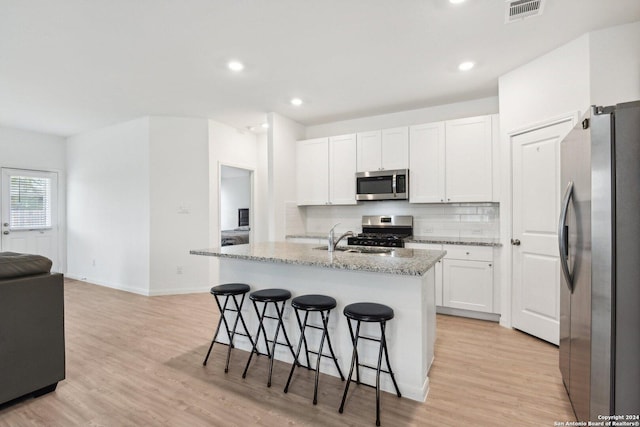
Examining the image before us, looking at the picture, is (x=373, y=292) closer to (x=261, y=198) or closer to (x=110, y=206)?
(x=261, y=198)

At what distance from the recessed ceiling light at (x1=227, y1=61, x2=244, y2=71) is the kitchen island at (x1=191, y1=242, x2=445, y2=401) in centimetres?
188

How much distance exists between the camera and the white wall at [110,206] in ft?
15.8

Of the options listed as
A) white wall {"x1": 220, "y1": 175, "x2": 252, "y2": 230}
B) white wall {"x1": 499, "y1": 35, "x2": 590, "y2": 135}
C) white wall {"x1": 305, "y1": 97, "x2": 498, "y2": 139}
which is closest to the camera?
white wall {"x1": 499, "y1": 35, "x2": 590, "y2": 135}

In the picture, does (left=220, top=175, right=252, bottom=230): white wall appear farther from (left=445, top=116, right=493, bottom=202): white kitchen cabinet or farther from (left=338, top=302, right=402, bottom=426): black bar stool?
(left=338, top=302, right=402, bottom=426): black bar stool

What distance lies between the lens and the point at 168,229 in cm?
479

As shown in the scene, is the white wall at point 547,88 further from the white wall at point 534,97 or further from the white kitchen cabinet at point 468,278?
the white kitchen cabinet at point 468,278

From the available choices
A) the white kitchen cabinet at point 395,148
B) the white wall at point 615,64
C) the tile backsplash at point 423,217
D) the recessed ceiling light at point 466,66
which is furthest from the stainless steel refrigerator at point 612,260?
the white kitchen cabinet at point 395,148

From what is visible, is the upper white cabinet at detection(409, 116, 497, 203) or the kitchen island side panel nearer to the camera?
the kitchen island side panel

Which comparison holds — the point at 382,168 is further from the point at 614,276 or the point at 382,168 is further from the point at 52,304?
the point at 52,304

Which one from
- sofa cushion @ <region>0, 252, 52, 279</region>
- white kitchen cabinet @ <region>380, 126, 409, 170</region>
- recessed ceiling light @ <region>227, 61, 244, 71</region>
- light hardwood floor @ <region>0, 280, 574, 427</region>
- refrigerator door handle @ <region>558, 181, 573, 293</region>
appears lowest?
light hardwood floor @ <region>0, 280, 574, 427</region>

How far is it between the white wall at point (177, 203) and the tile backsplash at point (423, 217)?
1449 mm

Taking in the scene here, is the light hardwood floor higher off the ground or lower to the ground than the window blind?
lower

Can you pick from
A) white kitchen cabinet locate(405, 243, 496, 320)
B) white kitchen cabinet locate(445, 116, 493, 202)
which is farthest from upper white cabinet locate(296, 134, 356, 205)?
white kitchen cabinet locate(405, 243, 496, 320)

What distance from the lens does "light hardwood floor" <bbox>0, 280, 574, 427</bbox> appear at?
1869 mm
